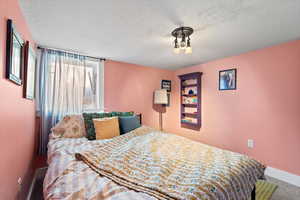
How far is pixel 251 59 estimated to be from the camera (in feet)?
8.59

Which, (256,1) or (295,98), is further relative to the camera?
(295,98)

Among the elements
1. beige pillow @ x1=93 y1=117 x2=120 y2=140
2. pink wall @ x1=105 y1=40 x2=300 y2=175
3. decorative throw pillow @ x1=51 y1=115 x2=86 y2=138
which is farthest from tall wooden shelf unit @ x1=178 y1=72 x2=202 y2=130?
decorative throw pillow @ x1=51 y1=115 x2=86 y2=138

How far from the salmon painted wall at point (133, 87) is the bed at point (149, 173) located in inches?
61.4

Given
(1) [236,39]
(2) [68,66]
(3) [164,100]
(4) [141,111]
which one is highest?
(1) [236,39]

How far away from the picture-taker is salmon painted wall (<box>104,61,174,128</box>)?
3.13 m

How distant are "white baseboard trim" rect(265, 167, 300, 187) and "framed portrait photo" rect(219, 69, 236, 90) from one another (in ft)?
4.97

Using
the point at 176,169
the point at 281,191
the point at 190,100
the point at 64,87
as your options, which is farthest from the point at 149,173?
the point at 190,100

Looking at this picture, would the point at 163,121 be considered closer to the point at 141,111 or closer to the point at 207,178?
the point at 141,111

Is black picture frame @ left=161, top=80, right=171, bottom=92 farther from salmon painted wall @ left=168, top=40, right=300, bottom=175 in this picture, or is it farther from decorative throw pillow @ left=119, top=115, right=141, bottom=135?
decorative throw pillow @ left=119, top=115, right=141, bottom=135

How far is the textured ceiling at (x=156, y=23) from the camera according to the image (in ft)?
4.52

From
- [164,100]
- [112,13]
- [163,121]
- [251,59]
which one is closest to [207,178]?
[112,13]

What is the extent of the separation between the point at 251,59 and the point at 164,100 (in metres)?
1.96

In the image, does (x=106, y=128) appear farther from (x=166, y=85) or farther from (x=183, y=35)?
(x=166, y=85)

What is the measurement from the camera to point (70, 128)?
7.56 ft
